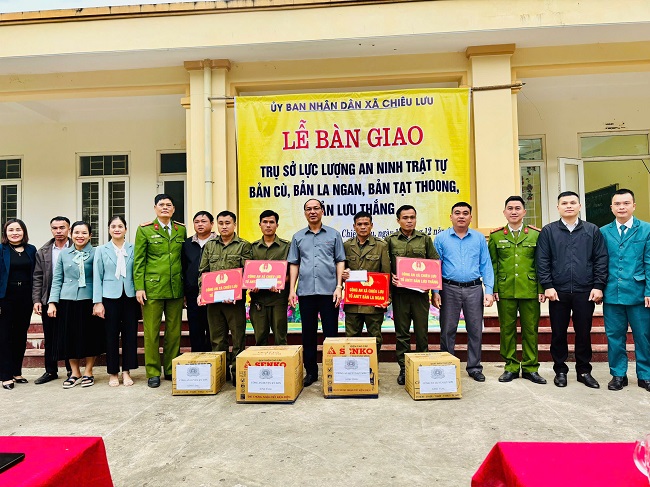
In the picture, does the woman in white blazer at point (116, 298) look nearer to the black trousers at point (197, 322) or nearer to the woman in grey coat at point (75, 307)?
the woman in grey coat at point (75, 307)

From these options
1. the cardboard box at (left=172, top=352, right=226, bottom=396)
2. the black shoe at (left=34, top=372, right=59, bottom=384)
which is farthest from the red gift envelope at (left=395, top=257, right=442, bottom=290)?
the black shoe at (left=34, top=372, right=59, bottom=384)

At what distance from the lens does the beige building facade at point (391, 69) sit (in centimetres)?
573

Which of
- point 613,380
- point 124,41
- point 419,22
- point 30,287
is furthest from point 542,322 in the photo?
point 124,41

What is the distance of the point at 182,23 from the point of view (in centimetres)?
594

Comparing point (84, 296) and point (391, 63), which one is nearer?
point (84, 296)

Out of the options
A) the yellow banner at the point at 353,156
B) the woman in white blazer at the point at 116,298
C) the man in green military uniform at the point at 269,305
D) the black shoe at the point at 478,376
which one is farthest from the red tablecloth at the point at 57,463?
the yellow banner at the point at 353,156

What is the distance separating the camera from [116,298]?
4.46 metres

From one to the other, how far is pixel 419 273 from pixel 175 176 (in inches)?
216

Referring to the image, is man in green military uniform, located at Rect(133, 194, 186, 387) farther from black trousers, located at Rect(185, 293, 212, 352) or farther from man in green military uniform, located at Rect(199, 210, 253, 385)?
man in green military uniform, located at Rect(199, 210, 253, 385)

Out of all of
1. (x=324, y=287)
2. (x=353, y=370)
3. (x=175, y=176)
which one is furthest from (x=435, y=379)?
(x=175, y=176)

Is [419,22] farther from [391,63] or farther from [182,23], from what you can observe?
[182,23]

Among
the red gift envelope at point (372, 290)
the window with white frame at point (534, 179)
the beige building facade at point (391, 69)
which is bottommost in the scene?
the red gift envelope at point (372, 290)

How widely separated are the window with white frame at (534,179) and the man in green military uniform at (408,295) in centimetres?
396

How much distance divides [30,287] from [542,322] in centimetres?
565
